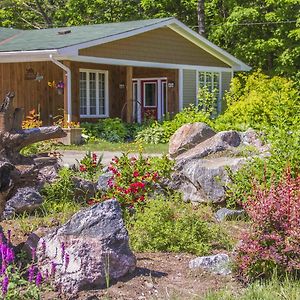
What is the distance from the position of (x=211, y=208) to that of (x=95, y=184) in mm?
1538

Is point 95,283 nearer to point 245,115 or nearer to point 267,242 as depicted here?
point 267,242

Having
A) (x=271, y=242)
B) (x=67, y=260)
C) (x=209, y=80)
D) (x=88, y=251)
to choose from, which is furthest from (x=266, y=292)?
(x=209, y=80)

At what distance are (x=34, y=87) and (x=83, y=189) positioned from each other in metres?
16.1

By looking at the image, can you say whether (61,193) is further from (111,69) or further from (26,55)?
(111,69)

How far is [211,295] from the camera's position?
4.79m

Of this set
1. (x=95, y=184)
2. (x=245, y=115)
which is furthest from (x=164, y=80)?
(x=95, y=184)

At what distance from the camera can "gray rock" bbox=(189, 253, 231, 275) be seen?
18.0 feet

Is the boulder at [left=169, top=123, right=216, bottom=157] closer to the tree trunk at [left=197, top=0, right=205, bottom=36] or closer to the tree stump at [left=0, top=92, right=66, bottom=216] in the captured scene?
the tree stump at [left=0, top=92, right=66, bottom=216]

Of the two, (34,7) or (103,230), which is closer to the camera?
(103,230)

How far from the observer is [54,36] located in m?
24.3

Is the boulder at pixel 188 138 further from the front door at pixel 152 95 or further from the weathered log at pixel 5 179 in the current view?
the front door at pixel 152 95

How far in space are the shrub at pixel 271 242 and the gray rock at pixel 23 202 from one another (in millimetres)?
3200

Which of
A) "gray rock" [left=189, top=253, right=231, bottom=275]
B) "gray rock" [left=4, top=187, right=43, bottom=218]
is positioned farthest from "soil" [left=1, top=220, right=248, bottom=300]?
"gray rock" [left=4, top=187, right=43, bottom=218]

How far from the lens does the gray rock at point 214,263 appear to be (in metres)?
5.50
